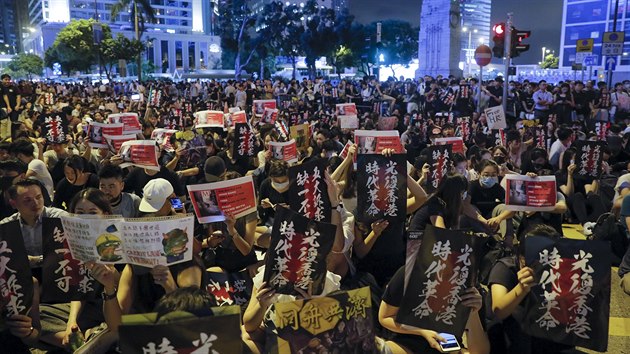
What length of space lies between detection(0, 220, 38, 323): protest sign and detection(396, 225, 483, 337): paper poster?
2.35 m

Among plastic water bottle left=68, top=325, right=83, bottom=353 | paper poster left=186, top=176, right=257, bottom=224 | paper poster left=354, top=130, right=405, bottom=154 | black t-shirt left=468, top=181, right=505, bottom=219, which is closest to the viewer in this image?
plastic water bottle left=68, top=325, right=83, bottom=353

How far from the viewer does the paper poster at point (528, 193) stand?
525 centimetres

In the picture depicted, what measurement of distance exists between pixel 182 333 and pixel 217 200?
2.17m

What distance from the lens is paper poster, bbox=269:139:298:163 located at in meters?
7.68

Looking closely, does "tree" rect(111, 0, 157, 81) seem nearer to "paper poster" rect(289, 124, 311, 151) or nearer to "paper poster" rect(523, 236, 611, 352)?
"paper poster" rect(289, 124, 311, 151)

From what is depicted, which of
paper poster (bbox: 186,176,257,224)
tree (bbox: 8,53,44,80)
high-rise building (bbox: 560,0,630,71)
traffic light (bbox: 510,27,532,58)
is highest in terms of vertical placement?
high-rise building (bbox: 560,0,630,71)

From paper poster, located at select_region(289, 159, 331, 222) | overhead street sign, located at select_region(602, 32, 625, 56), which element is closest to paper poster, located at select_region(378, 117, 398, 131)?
paper poster, located at select_region(289, 159, 331, 222)

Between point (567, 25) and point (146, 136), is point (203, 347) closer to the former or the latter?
point (146, 136)

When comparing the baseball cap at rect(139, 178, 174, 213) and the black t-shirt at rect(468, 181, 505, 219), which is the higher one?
the baseball cap at rect(139, 178, 174, 213)

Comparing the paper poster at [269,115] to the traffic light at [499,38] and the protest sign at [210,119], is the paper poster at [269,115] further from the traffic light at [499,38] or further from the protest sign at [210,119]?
the traffic light at [499,38]

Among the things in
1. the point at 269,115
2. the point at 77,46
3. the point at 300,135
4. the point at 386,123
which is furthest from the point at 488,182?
the point at 77,46

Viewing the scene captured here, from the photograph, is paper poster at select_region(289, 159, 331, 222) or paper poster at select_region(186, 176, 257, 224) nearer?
paper poster at select_region(186, 176, 257, 224)

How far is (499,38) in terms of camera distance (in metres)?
13.9

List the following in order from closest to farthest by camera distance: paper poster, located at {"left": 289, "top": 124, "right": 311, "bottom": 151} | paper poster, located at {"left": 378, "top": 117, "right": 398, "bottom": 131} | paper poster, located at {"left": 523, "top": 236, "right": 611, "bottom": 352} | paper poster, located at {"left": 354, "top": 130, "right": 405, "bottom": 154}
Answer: paper poster, located at {"left": 523, "top": 236, "right": 611, "bottom": 352} < paper poster, located at {"left": 354, "top": 130, "right": 405, "bottom": 154} < paper poster, located at {"left": 289, "top": 124, "right": 311, "bottom": 151} < paper poster, located at {"left": 378, "top": 117, "right": 398, "bottom": 131}
